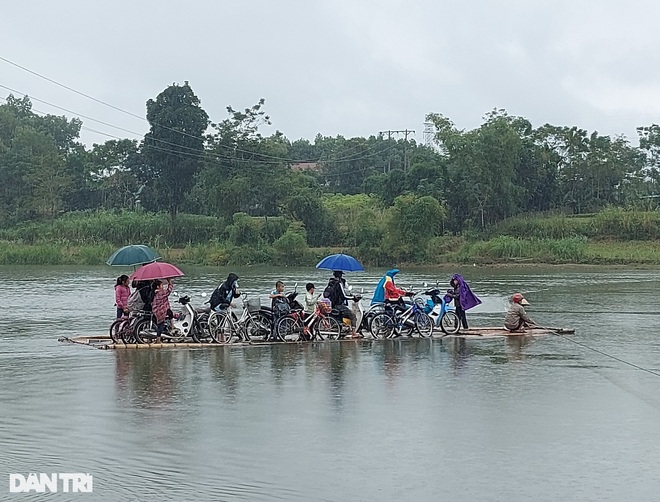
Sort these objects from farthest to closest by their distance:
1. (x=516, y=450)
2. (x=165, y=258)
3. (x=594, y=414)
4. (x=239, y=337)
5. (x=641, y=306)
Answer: (x=165, y=258)
(x=641, y=306)
(x=239, y=337)
(x=594, y=414)
(x=516, y=450)

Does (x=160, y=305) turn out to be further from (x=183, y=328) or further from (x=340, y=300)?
(x=340, y=300)

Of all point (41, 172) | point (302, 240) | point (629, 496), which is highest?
point (41, 172)

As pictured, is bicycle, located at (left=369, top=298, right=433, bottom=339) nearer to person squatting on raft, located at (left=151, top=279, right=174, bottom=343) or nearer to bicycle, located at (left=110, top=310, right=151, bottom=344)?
person squatting on raft, located at (left=151, top=279, right=174, bottom=343)

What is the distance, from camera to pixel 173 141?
73938mm

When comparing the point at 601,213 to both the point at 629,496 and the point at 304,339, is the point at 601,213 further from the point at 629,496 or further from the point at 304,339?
the point at 629,496

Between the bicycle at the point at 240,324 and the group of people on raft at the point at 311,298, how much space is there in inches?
9.0

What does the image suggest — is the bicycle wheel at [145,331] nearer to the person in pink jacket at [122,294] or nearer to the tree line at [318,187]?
the person in pink jacket at [122,294]

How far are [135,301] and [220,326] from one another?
1.74 metres

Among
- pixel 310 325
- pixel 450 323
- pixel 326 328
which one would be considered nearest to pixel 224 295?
pixel 310 325

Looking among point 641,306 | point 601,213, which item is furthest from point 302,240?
point 641,306

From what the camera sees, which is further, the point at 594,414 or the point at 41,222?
the point at 41,222

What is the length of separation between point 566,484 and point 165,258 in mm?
59927

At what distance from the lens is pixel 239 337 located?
60.2 feet

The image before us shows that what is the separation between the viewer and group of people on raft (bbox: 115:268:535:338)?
17828 mm
